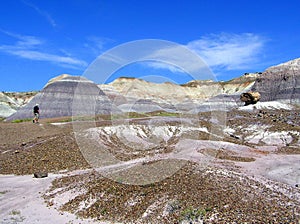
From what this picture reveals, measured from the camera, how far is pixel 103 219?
9836 mm

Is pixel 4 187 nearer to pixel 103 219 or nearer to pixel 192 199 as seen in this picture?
pixel 103 219

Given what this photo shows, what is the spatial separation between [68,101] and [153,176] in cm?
4946

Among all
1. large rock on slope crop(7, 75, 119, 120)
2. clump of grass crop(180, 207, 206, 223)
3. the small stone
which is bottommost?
clump of grass crop(180, 207, 206, 223)

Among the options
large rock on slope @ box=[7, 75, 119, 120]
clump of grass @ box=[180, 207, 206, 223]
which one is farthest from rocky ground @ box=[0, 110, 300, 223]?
large rock on slope @ box=[7, 75, 119, 120]

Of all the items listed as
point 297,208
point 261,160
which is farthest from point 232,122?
point 297,208

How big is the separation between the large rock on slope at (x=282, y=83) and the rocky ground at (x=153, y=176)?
30.3 meters

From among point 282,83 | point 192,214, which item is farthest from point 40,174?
point 282,83

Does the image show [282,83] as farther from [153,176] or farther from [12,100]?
[12,100]

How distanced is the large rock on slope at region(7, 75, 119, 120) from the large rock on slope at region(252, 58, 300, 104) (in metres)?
29.2

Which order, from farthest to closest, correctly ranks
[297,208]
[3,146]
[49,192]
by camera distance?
[3,146] < [49,192] < [297,208]

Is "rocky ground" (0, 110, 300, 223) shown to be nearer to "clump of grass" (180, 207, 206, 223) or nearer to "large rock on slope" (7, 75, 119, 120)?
"clump of grass" (180, 207, 206, 223)

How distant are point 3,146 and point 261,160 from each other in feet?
58.5

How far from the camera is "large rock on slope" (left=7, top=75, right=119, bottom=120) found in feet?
183

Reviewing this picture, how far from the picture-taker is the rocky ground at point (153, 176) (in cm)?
968
